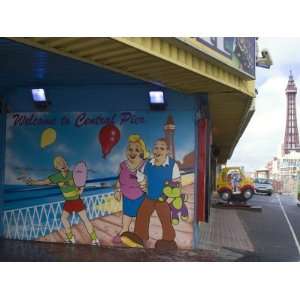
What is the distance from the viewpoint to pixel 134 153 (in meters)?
9.73

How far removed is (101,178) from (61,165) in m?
0.94

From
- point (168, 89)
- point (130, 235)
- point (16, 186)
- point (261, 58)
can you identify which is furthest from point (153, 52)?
point (261, 58)

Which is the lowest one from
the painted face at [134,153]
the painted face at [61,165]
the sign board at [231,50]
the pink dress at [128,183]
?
the pink dress at [128,183]

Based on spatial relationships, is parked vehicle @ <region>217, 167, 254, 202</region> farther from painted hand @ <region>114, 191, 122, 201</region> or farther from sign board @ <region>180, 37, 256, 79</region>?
painted hand @ <region>114, 191, 122, 201</region>

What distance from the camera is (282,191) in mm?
45938

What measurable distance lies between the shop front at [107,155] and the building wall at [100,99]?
2 centimetres

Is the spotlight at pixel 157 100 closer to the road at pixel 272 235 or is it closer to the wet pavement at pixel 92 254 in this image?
the wet pavement at pixel 92 254

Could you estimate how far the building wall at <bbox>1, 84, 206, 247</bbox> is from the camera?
9.62 m

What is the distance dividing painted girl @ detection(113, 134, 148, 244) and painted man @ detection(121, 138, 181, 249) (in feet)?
0.38

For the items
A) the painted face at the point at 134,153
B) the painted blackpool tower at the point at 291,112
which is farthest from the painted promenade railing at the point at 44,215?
the painted blackpool tower at the point at 291,112

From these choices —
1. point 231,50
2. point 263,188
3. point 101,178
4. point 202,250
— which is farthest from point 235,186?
point 263,188

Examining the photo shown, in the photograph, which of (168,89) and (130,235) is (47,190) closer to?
(130,235)

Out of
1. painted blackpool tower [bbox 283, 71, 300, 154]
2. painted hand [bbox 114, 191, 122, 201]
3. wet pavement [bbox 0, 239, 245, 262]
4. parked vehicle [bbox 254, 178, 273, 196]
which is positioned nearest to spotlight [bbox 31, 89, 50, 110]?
painted hand [bbox 114, 191, 122, 201]

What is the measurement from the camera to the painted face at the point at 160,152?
9609 millimetres
